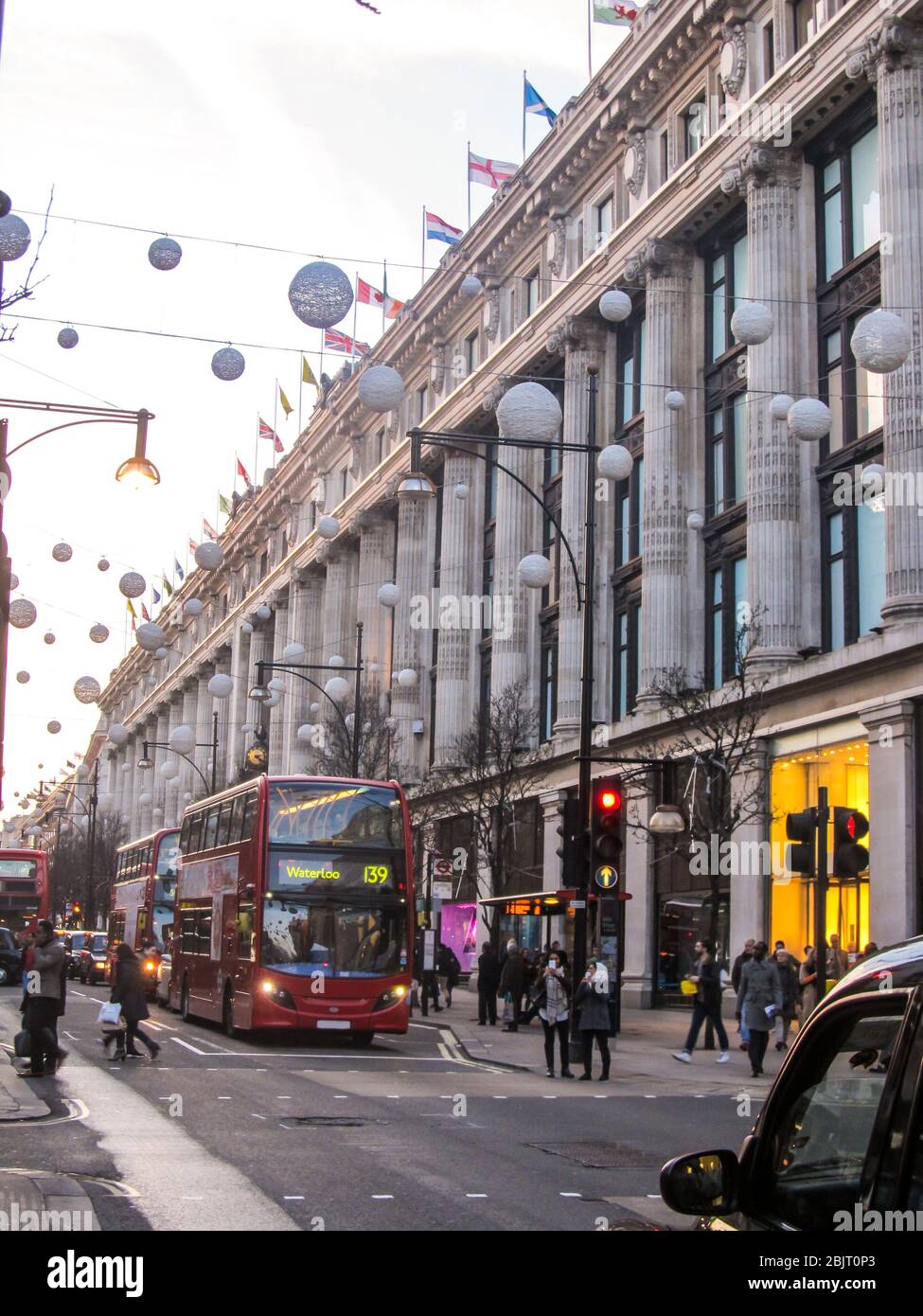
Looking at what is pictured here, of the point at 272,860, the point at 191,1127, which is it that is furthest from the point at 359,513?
the point at 191,1127

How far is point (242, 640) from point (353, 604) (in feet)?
68.5

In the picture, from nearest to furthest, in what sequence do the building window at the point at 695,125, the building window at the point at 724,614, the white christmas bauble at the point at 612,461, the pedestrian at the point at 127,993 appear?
the pedestrian at the point at 127,993
the white christmas bauble at the point at 612,461
the building window at the point at 724,614
the building window at the point at 695,125

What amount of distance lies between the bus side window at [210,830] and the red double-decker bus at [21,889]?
71.2 ft

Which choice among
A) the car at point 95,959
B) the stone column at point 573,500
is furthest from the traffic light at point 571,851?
the car at point 95,959

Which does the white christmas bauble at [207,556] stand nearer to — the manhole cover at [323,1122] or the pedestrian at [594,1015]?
the pedestrian at [594,1015]

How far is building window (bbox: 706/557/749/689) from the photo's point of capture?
38188 millimetres

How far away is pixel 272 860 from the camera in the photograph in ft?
83.6

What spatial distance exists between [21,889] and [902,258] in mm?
33219

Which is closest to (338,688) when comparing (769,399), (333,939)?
(769,399)

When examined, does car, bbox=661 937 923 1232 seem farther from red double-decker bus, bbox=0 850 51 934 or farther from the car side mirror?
red double-decker bus, bbox=0 850 51 934

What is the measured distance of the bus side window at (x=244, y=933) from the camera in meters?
25.9

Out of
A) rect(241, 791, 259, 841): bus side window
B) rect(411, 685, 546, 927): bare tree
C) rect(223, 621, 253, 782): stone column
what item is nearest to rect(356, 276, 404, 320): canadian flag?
rect(411, 685, 546, 927): bare tree

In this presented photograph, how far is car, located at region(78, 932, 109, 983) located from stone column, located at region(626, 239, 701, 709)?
2306cm

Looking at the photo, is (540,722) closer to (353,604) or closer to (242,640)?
(353,604)
